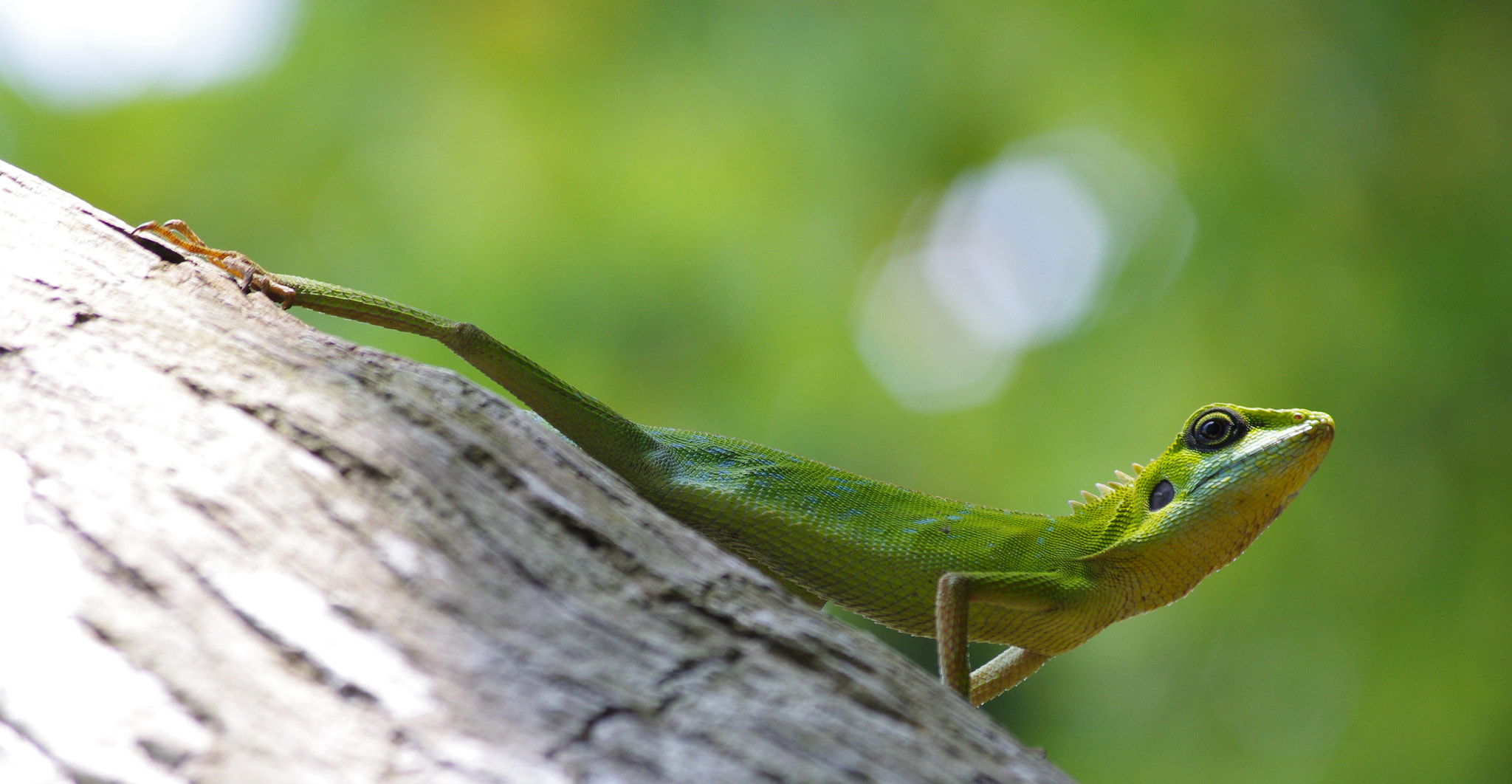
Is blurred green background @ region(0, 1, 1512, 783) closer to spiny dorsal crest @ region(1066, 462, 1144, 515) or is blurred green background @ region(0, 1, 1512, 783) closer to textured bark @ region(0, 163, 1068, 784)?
spiny dorsal crest @ region(1066, 462, 1144, 515)

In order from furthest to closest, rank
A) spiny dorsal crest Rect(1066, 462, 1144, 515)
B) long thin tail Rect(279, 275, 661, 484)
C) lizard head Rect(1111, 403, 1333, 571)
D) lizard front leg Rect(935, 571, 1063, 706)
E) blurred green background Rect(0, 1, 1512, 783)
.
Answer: blurred green background Rect(0, 1, 1512, 783)
spiny dorsal crest Rect(1066, 462, 1144, 515)
lizard head Rect(1111, 403, 1333, 571)
long thin tail Rect(279, 275, 661, 484)
lizard front leg Rect(935, 571, 1063, 706)

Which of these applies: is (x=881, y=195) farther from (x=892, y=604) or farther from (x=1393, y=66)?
(x=892, y=604)

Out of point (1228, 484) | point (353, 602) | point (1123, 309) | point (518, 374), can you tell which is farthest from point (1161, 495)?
point (1123, 309)

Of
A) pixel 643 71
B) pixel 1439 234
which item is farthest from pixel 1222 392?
pixel 643 71

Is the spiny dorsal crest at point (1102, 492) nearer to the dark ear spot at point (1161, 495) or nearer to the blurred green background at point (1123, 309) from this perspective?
the dark ear spot at point (1161, 495)

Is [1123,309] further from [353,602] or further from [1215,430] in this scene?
[353,602]

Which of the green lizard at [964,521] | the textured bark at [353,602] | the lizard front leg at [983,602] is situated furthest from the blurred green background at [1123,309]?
the textured bark at [353,602]

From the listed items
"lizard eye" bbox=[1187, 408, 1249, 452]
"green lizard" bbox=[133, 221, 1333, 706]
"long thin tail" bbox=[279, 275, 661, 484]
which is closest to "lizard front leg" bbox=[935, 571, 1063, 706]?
"green lizard" bbox=[133, 221, 1333, 706]

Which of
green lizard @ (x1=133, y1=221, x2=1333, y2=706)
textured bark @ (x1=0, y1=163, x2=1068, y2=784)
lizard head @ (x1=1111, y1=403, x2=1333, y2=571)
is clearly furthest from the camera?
lizard head @ (x1=1111, y1=403, x2=1333, y2=571)

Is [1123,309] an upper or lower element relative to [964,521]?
upper
